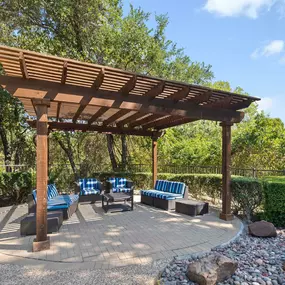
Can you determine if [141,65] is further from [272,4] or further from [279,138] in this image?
[279,138]

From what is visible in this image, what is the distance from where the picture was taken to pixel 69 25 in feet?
31.6

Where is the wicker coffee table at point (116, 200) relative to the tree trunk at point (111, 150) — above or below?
below

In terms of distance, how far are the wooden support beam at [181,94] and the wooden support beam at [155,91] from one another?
1.41 feet

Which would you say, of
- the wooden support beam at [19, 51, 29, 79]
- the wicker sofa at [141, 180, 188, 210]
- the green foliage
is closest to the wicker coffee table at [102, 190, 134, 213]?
the wicker sofa at [141, 180, 188, 210]

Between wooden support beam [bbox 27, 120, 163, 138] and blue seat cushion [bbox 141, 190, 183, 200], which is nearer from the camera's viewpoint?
blue seat cushion [bbox 141, 190, 183, 200]

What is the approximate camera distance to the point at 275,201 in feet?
16.1

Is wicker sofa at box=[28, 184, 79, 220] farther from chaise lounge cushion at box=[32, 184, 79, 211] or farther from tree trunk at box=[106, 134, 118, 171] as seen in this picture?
tree trunk at box=[106, 134, 118, 171]

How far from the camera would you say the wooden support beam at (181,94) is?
4.23 meters

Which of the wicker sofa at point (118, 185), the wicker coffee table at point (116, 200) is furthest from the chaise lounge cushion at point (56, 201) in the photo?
the wicker sofa at point (118, 185)

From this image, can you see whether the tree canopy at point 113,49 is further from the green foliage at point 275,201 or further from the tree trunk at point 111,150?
the green foliage at point 275,201

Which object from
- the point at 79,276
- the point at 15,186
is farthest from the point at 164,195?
the point at 15,186

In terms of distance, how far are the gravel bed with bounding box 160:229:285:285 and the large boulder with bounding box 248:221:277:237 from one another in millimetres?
91

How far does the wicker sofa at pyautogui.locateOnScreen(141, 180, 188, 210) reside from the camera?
6279 millimetres

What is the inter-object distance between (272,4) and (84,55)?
7686 mm
